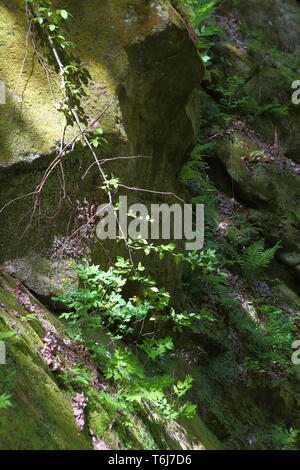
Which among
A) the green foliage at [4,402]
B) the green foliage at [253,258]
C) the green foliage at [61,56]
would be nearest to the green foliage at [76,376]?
the green foliage at [4,402]

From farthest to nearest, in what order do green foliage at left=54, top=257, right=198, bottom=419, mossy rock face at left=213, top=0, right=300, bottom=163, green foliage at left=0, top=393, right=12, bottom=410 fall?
mossy rock face at left=213, top=0, right=300, bottom=163 < green foliage at left=54, top=257, right=198, bottom=419 < green foliage at left=0, top=393, right=12, bottom=410

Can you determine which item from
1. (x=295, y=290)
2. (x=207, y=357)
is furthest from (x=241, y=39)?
(x=207, y=357)

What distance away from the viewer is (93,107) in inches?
155

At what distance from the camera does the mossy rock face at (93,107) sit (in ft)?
11.7

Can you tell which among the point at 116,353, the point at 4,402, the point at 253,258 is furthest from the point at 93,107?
the point at 253,258

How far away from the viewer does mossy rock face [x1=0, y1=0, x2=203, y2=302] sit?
3572mm

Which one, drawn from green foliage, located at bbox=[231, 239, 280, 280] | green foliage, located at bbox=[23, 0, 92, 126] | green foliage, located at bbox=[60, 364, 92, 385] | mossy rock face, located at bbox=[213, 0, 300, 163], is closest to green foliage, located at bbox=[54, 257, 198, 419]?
green foliage, located at bbox=[60, 364, 92, 385]

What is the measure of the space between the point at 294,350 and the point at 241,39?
26.9 ft

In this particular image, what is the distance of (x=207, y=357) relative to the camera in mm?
5352

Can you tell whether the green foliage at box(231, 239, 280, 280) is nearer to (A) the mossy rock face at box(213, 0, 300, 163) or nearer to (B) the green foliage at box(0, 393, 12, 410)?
(A) the mossy rock face at box(213, 0, 300, 163)

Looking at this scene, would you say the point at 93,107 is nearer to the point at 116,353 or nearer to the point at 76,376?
the point at 116,353

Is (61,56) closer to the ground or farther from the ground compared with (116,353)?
farther from the ground

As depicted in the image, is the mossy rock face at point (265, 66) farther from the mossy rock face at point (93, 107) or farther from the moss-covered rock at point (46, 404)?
the moss-covered rock at point (46, 404)
